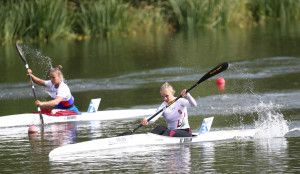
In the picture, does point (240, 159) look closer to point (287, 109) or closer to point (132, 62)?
point (287, 109)

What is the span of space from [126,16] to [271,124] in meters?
35.5

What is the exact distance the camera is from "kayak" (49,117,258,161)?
21.5 metres

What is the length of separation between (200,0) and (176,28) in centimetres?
333

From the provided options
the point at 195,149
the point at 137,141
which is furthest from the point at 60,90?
the point at 195,149

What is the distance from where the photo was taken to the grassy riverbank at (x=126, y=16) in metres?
55.8

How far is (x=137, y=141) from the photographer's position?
2225 centimetres

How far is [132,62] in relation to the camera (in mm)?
45562

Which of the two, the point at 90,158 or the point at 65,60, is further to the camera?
the point at 65,60

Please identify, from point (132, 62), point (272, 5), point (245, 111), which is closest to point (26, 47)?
point (132, 62)

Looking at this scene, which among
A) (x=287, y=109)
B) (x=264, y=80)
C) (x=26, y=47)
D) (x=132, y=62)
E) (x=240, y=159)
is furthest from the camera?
(x=26, y=47)

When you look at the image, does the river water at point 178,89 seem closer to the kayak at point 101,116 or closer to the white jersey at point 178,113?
the kayak at point 101,116

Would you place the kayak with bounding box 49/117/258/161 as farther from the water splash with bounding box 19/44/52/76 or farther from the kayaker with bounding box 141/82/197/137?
the water splash with bounding box 19/44/52/76

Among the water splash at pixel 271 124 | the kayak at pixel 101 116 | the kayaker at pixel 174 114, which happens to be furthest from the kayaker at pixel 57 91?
the water splash at pixel 271 124

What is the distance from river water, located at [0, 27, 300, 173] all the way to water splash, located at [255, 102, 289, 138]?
1.3 inches
